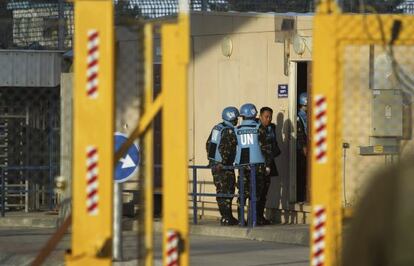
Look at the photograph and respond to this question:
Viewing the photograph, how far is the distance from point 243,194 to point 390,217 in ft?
48.6

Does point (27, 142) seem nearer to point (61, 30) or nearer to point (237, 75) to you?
point (61, 30)

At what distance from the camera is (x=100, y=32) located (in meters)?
6.76

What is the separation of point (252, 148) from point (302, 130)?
921mm

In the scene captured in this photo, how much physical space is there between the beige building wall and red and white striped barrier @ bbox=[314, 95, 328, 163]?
11.1 metres

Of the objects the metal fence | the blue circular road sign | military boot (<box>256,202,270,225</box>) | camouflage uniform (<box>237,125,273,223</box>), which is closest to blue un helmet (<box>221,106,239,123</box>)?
camouflage uniform (<box>237,125,273,223</box>)

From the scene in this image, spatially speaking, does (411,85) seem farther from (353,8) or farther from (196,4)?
(196,4)

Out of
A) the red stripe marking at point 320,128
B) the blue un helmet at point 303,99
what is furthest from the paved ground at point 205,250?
the red stripe marking at point 320,128

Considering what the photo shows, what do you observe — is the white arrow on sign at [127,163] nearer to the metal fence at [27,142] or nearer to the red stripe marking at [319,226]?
the red stripe marking at [319,226]

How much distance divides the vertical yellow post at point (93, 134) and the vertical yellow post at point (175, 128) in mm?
329

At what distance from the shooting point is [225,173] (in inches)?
720

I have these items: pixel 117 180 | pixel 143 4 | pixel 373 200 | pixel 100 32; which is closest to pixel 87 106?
pixel 100 32

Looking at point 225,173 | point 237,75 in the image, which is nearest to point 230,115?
point 225,173

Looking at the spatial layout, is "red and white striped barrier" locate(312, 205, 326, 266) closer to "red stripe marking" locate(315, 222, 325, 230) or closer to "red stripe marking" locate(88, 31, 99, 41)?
"red stripe marking" locate(315, 222, 325, 230)

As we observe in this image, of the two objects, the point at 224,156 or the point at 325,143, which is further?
the point at 224,156
